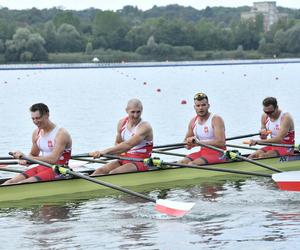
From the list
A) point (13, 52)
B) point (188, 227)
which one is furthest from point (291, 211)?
point (13, 52)

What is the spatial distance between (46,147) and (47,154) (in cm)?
12

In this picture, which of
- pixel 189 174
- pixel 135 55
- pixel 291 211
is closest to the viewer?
pixel 291 211

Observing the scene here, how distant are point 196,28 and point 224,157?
14909cm

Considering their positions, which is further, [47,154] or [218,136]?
[218,136]

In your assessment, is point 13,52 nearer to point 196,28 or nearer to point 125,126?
point 196,28

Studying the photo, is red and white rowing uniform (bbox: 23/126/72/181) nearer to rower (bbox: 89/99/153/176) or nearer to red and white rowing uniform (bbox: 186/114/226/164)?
Answer: rower (bbox: 89/99/153/176)

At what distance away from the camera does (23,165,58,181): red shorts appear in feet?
47.0

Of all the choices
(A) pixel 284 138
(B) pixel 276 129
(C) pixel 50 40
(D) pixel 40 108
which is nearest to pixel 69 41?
(C) pixel 50 40

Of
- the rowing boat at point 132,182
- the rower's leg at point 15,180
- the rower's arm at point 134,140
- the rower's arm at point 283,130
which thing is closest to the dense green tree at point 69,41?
the rower's arm at point 283,130

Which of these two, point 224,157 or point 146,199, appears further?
point 224,157

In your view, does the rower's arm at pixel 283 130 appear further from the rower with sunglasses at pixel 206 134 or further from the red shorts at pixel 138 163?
the red shorts at pixel 138 163

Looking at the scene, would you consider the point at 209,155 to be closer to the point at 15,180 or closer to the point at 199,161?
the point at 199,161

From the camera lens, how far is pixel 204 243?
11672mm

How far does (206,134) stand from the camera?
53.4ft
